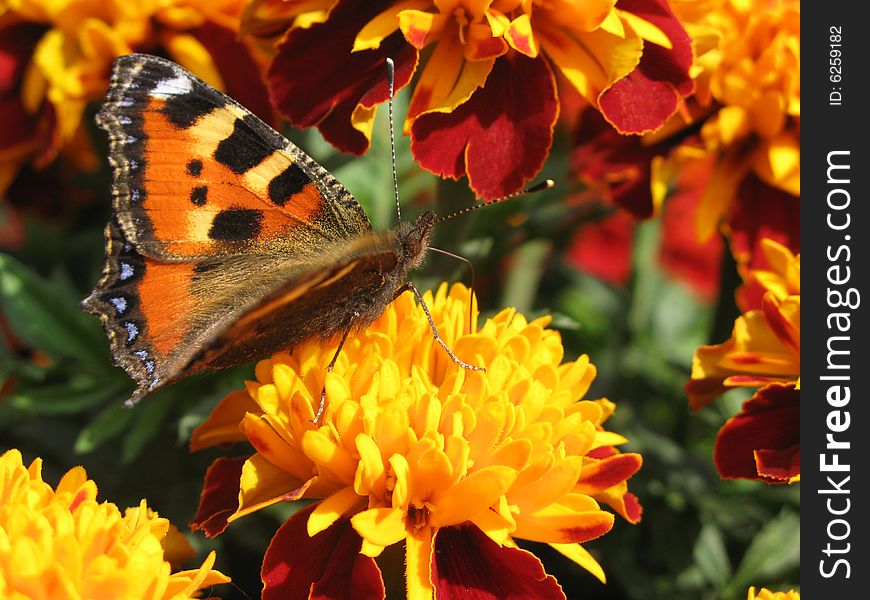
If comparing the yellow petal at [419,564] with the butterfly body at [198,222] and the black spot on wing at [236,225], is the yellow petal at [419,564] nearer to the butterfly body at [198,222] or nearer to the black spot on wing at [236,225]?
the butterfly body at [198,222]

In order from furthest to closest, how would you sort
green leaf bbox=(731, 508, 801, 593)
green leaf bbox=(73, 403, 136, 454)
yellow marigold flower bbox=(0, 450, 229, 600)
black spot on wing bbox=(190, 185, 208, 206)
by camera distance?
green leaf bbox=(731, 508, 801, 593), green leaf bbox=(73, 403, 136, 454), black spot on wing bbox=(190, 185, 208, 206), yellow marigold flower bbox=(0, 450, 229, 600)

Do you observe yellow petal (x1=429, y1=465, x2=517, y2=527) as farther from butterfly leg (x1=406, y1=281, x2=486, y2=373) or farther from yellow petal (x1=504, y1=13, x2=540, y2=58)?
yellow petal (x1=504, y1=13, x2=540, y2=58)

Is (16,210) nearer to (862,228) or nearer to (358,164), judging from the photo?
(358,164)

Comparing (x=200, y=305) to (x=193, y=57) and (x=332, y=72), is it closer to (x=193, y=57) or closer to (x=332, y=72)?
(x=332, y=72)

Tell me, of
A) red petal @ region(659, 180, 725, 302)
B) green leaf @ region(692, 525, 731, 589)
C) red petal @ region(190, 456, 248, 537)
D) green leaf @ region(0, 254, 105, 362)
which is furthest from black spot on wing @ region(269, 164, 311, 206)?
red petal @ region(659, 180, 725, 302)

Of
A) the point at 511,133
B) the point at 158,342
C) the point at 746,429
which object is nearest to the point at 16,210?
the point at 158,342
